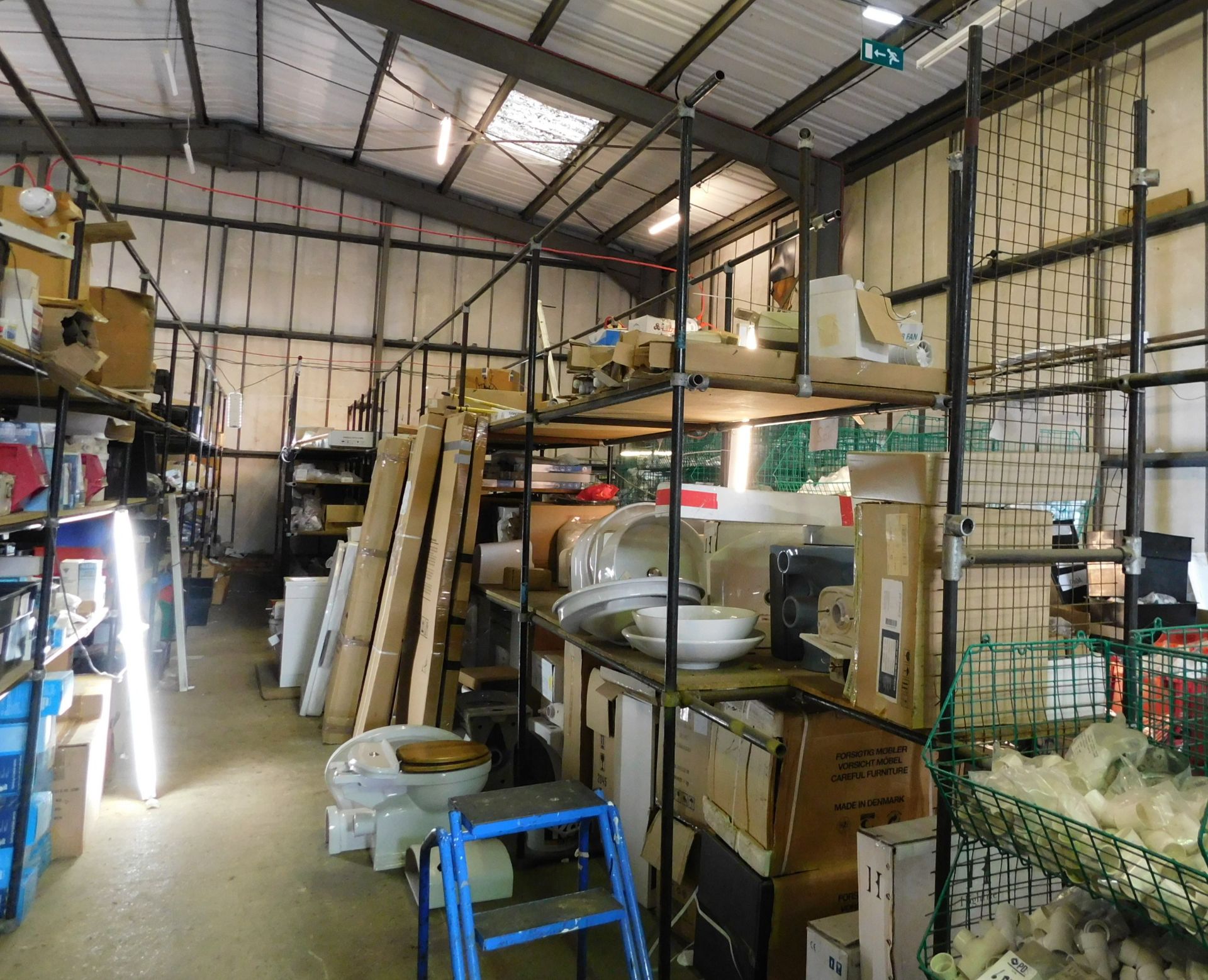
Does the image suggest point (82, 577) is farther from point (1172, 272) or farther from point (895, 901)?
point (1172, 272)

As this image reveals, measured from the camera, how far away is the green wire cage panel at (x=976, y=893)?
4.00 feet

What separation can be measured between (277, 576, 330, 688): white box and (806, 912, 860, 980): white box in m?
4.00

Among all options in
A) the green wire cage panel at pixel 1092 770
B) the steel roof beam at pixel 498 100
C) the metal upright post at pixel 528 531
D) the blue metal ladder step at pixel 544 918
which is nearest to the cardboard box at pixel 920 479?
the green wire cage panel at pixel 1092 770

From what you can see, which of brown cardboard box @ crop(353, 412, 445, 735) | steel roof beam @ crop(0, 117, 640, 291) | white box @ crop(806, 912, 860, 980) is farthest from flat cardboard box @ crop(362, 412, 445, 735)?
steel roof beam @ crop(0, 117, 640, 291)

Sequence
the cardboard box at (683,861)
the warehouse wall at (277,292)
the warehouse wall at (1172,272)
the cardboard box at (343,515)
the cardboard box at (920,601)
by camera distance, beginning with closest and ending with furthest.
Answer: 1. the cardboard box at (920,601)
2. the cardboard box at (683,861)
3. the warehouse wall at (1172,272)
4. the cardboard box at (343,515)
5. the warehouse wall at (277,292)

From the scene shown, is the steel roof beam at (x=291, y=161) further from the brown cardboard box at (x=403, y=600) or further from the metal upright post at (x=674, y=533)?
the metal upright post at (x=674, y=533)

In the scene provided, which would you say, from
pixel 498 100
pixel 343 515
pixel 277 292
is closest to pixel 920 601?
pixel 343 515

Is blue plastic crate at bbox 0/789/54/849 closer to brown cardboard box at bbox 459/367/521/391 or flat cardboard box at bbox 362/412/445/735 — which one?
flat cardboard box at bbox 362/412/445/735

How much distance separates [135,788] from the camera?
346cm

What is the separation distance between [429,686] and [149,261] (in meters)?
8.52

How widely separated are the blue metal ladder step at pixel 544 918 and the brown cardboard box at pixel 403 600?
89.5 inches

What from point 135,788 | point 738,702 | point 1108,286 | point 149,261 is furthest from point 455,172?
point 738,702

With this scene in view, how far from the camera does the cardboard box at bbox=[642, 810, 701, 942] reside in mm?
2402

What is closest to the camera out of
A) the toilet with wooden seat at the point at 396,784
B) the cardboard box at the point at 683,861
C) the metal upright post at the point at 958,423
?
the metal upright post at the point at 958,423
